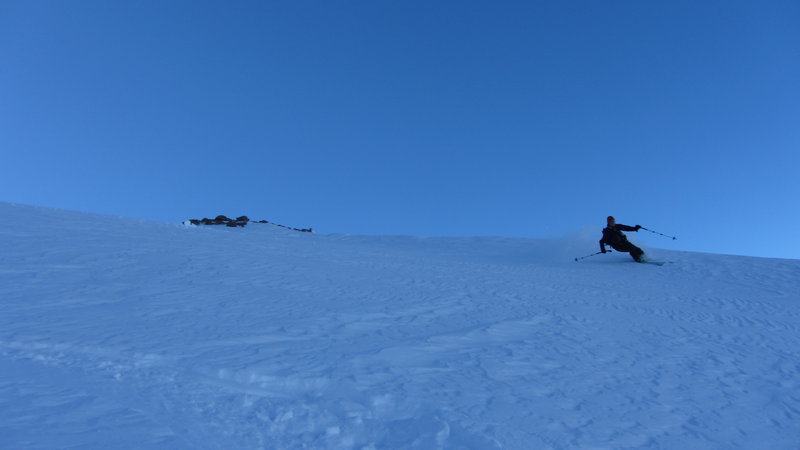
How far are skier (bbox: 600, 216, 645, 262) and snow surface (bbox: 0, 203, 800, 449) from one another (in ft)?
11.7

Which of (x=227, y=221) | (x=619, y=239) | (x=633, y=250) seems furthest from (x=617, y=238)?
(x=227, y=221)

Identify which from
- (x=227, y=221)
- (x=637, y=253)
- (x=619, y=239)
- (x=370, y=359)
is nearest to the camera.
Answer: (x=370, y=359)

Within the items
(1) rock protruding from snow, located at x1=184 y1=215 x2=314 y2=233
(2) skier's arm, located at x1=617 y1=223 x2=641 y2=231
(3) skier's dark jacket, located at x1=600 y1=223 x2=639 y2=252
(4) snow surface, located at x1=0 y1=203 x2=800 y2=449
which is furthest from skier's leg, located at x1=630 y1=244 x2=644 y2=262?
(1) rock protruding from snow, located at x1=184 y1=215 x2=314 y2=233

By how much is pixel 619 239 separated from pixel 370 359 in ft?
31.3

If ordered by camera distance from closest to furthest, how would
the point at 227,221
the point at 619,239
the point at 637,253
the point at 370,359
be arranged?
the point at 370,359
the point at 637,253
the point at 619,239
the point at 227,221

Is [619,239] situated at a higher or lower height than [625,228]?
lower

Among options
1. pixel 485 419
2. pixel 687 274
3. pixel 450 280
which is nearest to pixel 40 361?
pixel 485 419

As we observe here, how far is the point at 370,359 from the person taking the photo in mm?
3725

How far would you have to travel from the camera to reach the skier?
11195 mm

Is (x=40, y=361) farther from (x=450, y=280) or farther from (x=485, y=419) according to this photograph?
(x=450, y=280)

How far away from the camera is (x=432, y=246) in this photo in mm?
14961

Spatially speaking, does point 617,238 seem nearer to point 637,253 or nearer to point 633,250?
point 633,250

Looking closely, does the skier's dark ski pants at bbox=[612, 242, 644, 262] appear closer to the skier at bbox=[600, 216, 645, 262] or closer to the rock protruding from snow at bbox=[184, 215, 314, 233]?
the skier at bbox=[600, 216, 645, 262]

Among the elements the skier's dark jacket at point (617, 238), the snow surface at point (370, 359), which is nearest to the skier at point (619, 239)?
the skier's dark jacket at point (617, 238)
